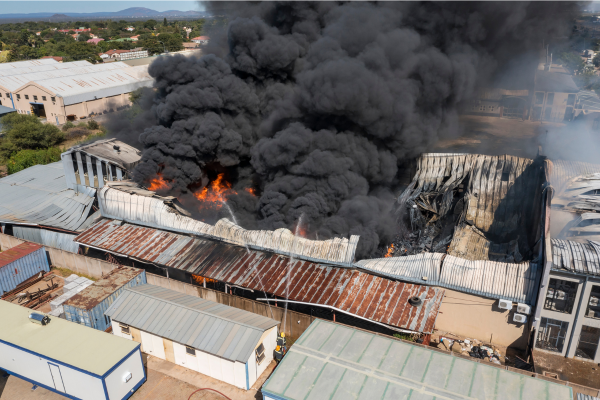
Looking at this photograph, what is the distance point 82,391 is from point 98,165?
14.5 m

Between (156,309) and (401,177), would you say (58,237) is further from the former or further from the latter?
(401,177)

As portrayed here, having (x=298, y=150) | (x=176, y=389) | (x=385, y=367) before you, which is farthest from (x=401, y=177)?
(x=176, y=389)

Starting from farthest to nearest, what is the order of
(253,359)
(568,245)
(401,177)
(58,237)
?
(401,177) → (58,237) → (568,245) → (253,359)

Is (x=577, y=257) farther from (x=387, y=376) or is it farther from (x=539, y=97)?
(x=539, y=97)

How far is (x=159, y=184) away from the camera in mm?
23875

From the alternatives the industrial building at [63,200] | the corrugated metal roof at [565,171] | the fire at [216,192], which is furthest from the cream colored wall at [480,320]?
the industrial building at [63,200]

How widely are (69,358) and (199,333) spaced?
3843 mm

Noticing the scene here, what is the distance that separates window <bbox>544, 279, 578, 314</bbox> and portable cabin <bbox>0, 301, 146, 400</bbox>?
13.9m

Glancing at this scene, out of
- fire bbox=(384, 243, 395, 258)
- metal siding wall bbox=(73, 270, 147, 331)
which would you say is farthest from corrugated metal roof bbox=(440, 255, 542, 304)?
metal siding wall bbox=(73, 270, 147, 331)

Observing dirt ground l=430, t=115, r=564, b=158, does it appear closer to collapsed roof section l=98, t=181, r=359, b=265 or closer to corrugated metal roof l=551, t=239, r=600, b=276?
corrugated metal roof l=551, t=239, r=600, b=276

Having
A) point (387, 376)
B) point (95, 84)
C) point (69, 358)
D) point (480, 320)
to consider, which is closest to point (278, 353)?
point (387, 376)

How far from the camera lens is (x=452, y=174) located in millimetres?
24219

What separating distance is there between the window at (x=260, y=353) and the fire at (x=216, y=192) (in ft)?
42.3

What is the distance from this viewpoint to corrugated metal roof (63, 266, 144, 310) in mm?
15543
